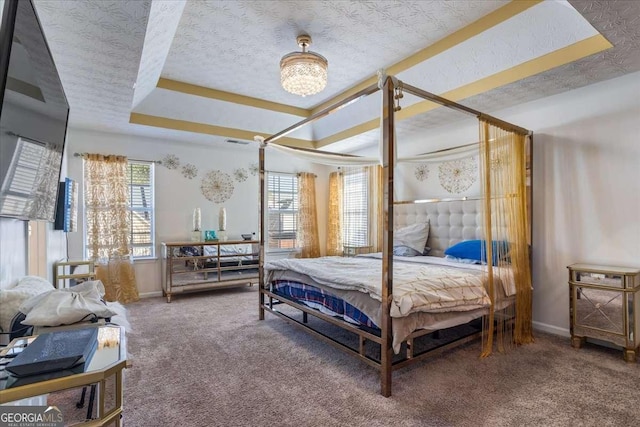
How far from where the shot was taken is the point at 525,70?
2957 mm

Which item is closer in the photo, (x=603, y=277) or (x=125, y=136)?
(x=603, y=277)

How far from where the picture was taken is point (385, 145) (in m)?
2.28

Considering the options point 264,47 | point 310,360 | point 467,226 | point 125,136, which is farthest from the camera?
point 125,136

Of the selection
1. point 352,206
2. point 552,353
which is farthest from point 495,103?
point 352,206

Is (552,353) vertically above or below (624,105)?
below

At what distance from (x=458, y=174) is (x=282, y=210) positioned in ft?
11.0

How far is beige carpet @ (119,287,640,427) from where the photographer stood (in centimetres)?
193

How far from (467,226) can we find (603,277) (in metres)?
1.49

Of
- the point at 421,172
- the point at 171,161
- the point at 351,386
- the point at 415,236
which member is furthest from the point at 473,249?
the point at 171,161

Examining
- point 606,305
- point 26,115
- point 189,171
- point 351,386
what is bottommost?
point 351,386

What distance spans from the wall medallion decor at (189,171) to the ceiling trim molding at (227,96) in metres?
1.41

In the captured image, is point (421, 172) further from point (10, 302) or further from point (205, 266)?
point (10, 302)

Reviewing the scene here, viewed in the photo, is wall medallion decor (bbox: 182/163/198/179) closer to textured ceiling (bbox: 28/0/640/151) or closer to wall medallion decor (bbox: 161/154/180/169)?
wall medallion decor (bbox: 161/154/180/169)

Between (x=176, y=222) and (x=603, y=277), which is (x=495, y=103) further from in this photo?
(x=176, y=222)
